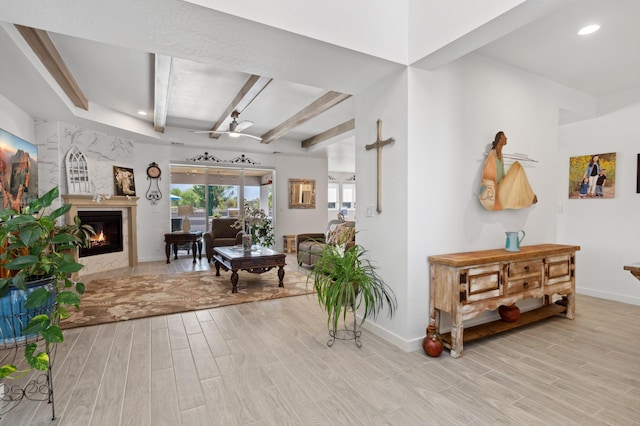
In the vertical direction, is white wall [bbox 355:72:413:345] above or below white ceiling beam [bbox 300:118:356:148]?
below

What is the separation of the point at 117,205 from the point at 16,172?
241cm

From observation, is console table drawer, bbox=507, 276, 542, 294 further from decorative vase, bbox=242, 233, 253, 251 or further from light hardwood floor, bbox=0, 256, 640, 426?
decorative vase, bbox=242, 233, 253, 251

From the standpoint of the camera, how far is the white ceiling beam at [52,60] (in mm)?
2830

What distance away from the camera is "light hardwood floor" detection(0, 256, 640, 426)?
71.4 inches

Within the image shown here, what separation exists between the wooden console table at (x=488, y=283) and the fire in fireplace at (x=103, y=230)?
6.08 m

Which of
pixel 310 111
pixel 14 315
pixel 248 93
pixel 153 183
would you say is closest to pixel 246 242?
pixel 248 93

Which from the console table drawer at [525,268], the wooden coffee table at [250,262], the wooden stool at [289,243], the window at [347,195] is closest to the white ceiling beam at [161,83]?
the wooden coffee table at [250,262]

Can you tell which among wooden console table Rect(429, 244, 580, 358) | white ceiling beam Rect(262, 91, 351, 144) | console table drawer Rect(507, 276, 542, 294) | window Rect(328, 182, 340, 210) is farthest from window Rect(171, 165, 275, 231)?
console table drawer Rect(507, 276, 542, 294)

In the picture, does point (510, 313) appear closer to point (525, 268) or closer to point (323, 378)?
point (525, 268)

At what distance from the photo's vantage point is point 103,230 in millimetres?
6066

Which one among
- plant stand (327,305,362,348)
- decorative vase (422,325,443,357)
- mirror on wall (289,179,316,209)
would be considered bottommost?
plant stand (327,305,362,348)

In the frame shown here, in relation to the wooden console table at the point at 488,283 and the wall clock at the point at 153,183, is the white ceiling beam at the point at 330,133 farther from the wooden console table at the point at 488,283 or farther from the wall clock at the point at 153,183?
the wall clock at the point at 153,183

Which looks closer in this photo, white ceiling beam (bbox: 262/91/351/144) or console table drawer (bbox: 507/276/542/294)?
console table drawer (bbox: 507/276/542/294)

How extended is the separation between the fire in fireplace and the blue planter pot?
15.2ft
